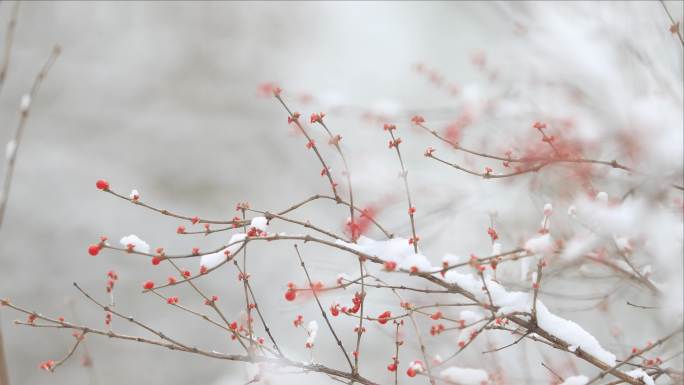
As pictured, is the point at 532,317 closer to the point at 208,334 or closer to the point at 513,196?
the point at 513,196

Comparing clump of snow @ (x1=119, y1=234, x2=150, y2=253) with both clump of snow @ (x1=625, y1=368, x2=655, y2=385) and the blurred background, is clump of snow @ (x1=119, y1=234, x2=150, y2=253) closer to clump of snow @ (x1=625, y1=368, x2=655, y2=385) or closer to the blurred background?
clump of snow @ (x1=625, y1=368, x2=655, y2=385)

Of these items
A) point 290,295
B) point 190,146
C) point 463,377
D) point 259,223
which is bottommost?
point 463,377

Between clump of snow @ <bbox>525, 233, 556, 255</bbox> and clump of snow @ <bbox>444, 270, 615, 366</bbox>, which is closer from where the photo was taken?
clump of snow @ <bbox>525, 233, 556, 255</bbox>

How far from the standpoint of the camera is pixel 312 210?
22.6 feet

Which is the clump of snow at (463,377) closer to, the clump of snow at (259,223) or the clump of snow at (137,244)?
the clump of snow at (259,223)

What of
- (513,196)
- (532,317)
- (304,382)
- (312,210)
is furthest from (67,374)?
(532,317)

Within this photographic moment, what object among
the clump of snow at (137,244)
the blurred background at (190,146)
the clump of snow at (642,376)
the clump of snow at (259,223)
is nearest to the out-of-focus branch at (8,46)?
the clump of snow at (137,244)

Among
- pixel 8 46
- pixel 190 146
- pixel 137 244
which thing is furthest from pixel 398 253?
pixel 190 146

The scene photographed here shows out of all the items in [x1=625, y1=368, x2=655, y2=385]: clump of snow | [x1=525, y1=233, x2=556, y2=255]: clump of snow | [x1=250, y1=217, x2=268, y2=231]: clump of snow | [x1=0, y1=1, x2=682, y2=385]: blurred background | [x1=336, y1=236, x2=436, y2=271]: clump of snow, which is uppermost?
[x1=0, y1=1, x2=682, y2=385]: blurred background

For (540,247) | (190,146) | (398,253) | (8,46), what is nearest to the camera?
(8,46)

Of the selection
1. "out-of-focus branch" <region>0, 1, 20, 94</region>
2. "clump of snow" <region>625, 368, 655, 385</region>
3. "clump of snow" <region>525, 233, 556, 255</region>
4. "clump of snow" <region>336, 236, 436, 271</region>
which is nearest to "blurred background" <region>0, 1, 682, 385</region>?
"clump of snow" <region>625, 368, 655, 385</region>

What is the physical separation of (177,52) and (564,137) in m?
7.46

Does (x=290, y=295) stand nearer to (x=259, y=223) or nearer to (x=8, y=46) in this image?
(x=259, y=223)

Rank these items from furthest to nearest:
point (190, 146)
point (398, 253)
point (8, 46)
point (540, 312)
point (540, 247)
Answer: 1. point (190, 146)
2. point (540, 312)
3. point (398, 253)
4. point (540, 247)
5. point (8, 46)
